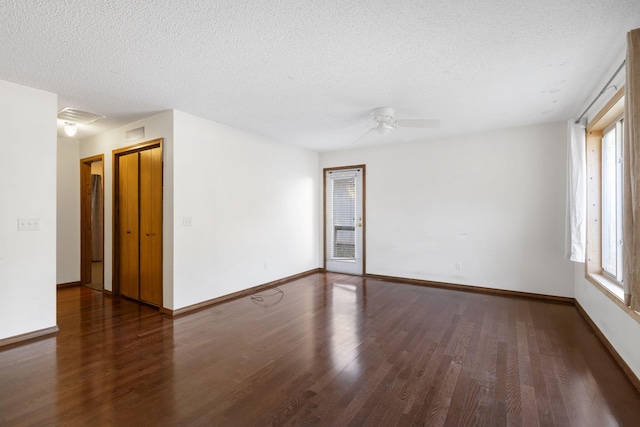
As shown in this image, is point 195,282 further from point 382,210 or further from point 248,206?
point 382,210

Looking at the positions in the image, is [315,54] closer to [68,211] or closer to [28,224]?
[28,224]

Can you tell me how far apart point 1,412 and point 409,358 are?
9.20ft

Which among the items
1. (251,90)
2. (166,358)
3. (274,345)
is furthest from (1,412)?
(251,90)

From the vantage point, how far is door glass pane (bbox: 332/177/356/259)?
5.91 meters

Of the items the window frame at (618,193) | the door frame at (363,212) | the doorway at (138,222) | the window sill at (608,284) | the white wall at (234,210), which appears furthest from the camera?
the door frame at (363,212)

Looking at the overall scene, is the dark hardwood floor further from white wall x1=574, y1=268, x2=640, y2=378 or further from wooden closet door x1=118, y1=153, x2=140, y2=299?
wooden closet door x1=118, y1=153, x2=140, y2=299

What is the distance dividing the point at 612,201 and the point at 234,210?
452cm

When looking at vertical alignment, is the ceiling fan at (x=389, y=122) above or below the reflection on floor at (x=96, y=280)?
above

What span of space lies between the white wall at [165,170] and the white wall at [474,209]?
3370 millimetres

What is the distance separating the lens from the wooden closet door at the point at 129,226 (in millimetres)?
4141

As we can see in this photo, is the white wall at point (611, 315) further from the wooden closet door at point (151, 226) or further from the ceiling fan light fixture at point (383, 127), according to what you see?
the wooden closet door at point (151, 226)

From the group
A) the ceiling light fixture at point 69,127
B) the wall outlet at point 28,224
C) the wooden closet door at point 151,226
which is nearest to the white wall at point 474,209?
the wooden closet door at point 151,226

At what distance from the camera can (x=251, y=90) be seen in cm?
300

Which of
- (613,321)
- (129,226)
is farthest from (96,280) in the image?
(613,321)
